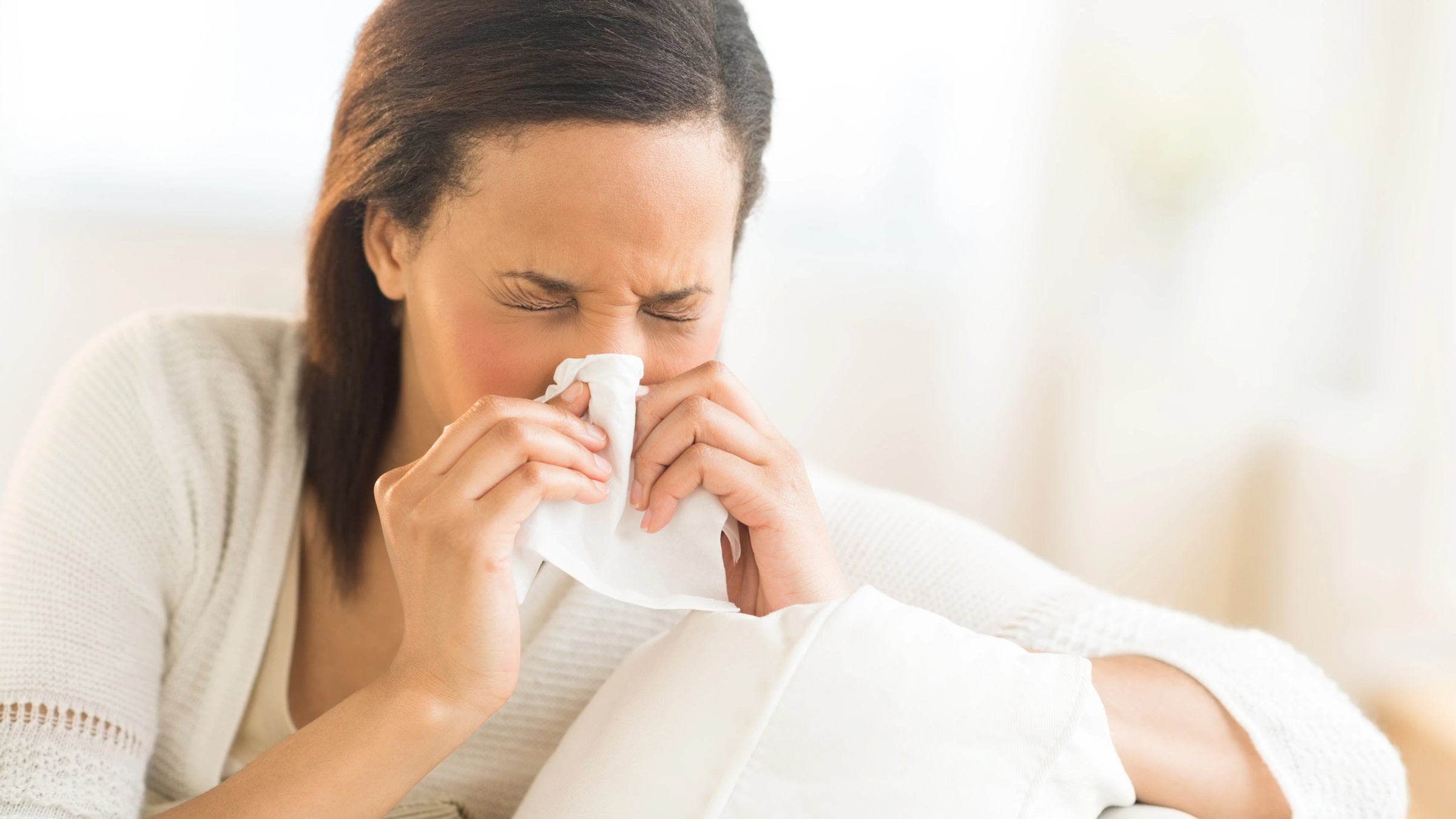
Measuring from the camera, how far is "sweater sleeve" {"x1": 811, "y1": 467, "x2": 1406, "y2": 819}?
1.07 meters

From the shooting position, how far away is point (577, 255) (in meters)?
1.02

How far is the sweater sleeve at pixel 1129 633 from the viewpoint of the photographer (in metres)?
1.07

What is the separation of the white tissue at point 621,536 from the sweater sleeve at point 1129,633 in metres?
0.27

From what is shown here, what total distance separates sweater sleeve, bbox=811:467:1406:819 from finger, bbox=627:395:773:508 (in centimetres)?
30

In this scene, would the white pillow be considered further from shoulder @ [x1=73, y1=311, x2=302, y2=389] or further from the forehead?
shoulder @ [x1=73, y1=311, x2=302, y2=389]

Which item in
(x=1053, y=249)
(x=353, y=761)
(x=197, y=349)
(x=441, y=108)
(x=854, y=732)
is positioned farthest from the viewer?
(x=1053, y=249)

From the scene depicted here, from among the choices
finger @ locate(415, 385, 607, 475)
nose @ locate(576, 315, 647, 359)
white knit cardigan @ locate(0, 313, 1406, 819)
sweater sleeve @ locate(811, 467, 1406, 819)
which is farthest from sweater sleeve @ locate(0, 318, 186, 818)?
sweater sleeve @ locate(811, 467, 1406, 819)

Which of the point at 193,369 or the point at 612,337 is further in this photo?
the point at 193,369

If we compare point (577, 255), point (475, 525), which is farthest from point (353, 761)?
point (577, 255)

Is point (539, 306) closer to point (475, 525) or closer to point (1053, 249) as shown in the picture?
point (475, 525)

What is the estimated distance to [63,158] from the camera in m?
2.27

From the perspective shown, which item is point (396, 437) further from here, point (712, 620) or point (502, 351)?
point (712, 620)

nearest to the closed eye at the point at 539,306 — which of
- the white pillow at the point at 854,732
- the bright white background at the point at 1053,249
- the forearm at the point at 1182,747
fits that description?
the white pillow at the point at 854,732

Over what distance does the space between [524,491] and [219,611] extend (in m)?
0.53
